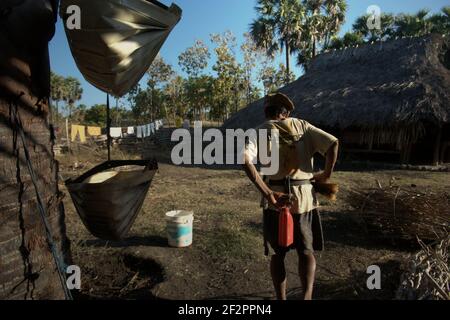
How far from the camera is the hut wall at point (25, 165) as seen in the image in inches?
71.1

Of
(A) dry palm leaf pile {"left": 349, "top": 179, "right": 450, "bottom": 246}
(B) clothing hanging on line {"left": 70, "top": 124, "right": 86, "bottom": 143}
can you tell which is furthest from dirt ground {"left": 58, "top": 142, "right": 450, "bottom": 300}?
(B) clothing hanging on line {"left": 70, "top": 124, "right": 86, "bottom": 143}

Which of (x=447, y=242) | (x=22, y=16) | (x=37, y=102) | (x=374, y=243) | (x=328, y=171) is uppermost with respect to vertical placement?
(x=22, y=16)

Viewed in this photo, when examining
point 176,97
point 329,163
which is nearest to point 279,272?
point 329,163

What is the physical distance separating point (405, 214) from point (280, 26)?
74.6ft

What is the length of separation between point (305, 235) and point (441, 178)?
8942mm

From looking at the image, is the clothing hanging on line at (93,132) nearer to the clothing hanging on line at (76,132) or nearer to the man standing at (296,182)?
the clothing hanging on line at (76,132)

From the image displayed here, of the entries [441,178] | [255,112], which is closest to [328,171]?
[441,178]

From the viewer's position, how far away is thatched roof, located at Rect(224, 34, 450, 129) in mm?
11320

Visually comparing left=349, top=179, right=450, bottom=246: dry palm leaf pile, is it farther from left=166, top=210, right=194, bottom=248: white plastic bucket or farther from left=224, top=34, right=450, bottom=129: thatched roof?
left=224, top=34, right=450, bottom=129: thatched roof

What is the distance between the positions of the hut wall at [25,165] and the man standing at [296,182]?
1.44 meters

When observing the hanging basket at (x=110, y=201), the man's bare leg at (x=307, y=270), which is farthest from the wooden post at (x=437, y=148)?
the hanging basket at (x=110, y=201)

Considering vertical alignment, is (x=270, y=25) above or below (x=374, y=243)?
above

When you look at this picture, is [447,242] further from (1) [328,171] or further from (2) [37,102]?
(2) [37,102]

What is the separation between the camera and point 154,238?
4.70 metres
